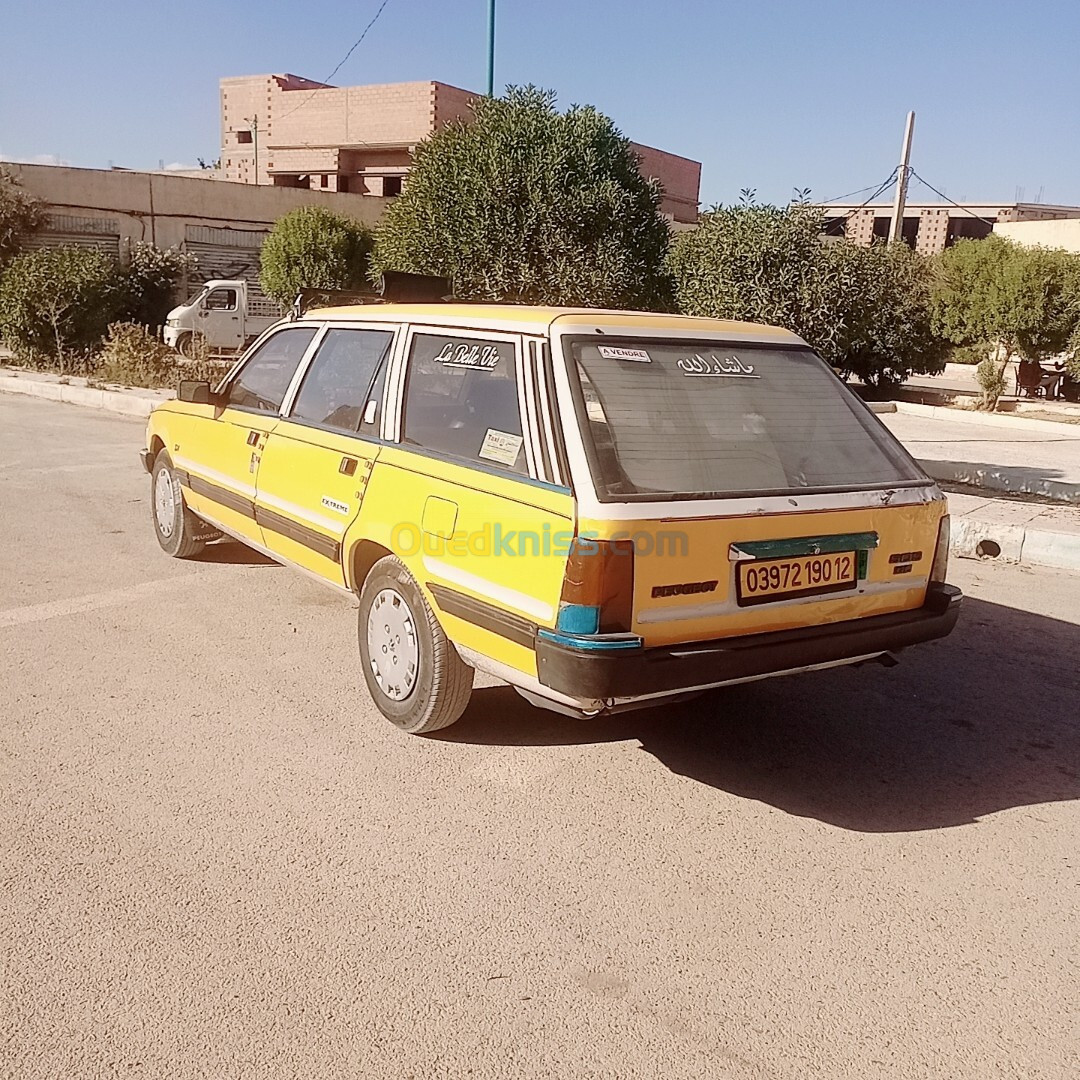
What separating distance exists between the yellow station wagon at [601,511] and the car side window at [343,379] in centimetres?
2

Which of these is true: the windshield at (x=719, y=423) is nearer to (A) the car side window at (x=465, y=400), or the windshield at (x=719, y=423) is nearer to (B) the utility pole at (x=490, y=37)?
(A) the car side window at (x=465, y=400)

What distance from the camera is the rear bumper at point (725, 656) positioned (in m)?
2.99

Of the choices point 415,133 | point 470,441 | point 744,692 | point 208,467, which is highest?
point 415,133

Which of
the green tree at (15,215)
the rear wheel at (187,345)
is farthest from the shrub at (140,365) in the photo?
the green tree at (15,215)

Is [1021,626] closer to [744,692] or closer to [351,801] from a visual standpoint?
[744,692]

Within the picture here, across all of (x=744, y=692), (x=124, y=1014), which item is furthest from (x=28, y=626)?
(x=744, y=692)

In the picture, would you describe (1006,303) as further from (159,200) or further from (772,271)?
(159,200)

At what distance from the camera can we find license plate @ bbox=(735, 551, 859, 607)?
3.26 meters

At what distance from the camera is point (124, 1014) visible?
91.7 inches

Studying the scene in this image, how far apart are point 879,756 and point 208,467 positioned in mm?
3835

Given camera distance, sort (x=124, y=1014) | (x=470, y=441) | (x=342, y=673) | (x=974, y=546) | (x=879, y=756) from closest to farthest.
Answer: (x=124, y=1014) → (x=470, y=441) → (x=879, y=756) → (x=342, y=673) → (x=974, y=546)

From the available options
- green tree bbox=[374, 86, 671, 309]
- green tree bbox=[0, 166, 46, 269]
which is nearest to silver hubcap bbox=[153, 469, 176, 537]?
green tree bbox=[374, 86, 671, 309]

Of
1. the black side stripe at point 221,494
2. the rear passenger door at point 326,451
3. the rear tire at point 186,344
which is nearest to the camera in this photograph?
the rear passenger door at point 326,451

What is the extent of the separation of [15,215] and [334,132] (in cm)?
2094
